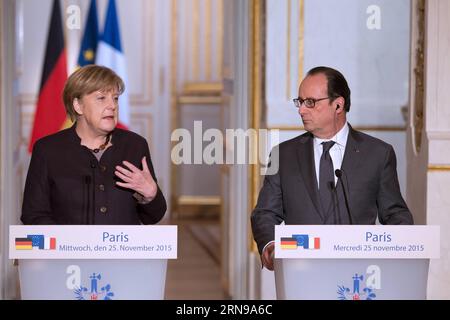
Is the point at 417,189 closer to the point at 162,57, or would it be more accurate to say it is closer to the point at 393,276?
the point at 393,276

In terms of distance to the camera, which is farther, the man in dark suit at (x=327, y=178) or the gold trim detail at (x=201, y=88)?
the gold trim detail at (x=201, y=88)

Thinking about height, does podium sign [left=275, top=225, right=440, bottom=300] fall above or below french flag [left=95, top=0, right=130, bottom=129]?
below

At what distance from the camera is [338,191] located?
11.0ft

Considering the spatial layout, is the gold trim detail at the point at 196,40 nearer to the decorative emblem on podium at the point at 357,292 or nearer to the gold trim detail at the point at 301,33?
the gold trim detail at the point at 301,33

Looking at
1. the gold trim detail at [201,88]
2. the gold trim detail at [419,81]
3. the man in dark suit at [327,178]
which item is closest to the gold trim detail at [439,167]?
the gold trim detail at [419,81]

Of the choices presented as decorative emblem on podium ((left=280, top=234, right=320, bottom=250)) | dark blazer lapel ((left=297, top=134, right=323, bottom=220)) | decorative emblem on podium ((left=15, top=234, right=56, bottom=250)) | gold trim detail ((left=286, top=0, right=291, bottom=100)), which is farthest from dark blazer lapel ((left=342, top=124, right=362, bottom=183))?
decorative emblem on podium ((left=15, top=234, right=56, bottom=250))

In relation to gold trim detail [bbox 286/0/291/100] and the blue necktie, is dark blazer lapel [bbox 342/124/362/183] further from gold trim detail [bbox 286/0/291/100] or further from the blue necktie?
gold trim detail [bbox 286/0/291/100]

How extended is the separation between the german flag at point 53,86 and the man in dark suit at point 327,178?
0.75m

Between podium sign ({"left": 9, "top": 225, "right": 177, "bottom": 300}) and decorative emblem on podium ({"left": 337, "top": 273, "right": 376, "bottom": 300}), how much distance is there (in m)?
0.57

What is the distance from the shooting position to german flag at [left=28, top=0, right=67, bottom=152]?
11.1ft

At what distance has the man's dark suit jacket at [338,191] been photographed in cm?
333

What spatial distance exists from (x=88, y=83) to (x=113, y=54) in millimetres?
568
